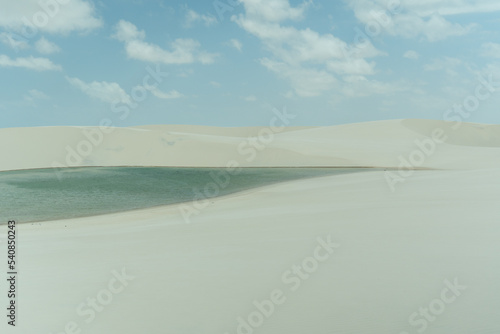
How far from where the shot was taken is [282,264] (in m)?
6.46

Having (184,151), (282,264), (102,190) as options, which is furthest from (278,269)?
(184,151)

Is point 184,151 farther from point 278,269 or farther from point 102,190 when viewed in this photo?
point 278,269

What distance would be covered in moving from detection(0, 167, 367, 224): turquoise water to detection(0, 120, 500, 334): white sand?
189cm

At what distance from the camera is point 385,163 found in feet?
98.0

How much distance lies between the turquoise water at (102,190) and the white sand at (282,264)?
189cm

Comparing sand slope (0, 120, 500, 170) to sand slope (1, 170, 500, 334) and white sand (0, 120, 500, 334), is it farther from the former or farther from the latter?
sand slope (1, 170, 500, 334)

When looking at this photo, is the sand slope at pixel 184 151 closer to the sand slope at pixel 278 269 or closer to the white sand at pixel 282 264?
the white sand at pixel 282 264

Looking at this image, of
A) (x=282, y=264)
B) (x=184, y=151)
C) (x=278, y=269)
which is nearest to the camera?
(x=278, y=269)

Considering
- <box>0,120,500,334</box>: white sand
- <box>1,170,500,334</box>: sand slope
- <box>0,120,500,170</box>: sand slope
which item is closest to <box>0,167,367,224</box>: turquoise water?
<box>0,120,500,334</box>: white sand

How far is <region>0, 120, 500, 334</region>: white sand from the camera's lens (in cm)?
477

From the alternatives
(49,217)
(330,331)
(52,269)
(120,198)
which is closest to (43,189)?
(120,198)

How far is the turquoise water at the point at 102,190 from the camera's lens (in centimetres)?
1492

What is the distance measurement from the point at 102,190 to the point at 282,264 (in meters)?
14.0

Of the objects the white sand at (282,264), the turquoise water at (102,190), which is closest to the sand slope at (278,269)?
the white sand at (282,264)
